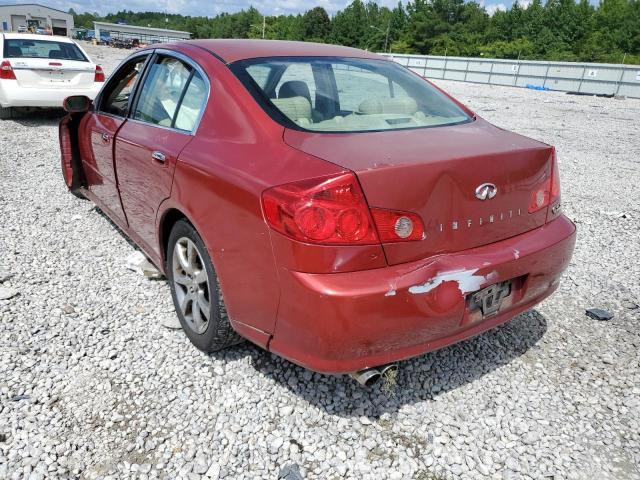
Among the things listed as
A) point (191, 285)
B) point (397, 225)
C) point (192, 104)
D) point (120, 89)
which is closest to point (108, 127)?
point (120, 89)

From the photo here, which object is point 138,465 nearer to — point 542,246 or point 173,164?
point 173,164

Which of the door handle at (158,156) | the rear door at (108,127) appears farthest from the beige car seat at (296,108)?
the rear door at (108,127)

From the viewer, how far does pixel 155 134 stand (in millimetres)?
2900

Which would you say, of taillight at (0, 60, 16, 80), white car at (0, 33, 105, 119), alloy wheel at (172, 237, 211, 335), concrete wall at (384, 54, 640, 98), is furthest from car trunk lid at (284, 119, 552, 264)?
concrete wall at (384, 54, 640, 98)

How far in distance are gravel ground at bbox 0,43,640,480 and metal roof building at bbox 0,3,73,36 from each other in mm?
113591

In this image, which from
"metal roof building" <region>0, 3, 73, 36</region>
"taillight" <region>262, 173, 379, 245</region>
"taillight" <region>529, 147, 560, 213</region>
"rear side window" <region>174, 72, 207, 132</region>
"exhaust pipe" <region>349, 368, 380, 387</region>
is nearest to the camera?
"taillight" <region>262, 173, 379, 245</region>

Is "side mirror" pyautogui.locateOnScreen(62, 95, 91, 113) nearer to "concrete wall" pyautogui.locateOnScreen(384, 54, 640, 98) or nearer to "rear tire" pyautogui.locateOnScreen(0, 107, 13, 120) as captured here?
"rear tire" pyautogui.locateOnScreen(0, 107, 13, 120)

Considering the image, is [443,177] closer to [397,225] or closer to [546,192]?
[397,225]

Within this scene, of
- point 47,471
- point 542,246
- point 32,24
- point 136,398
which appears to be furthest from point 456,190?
point 32,24

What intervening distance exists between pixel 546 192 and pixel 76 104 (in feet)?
12.0

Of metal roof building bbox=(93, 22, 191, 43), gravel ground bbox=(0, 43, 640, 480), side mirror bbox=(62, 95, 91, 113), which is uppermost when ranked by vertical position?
metal roof building bbox=(93, 22, 191, 43)

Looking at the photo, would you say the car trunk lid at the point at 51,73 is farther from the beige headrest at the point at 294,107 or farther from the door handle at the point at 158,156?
the beige headrest at the point at 294,107

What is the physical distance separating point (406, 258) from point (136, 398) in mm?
1498

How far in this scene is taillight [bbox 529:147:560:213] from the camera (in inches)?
94.5
